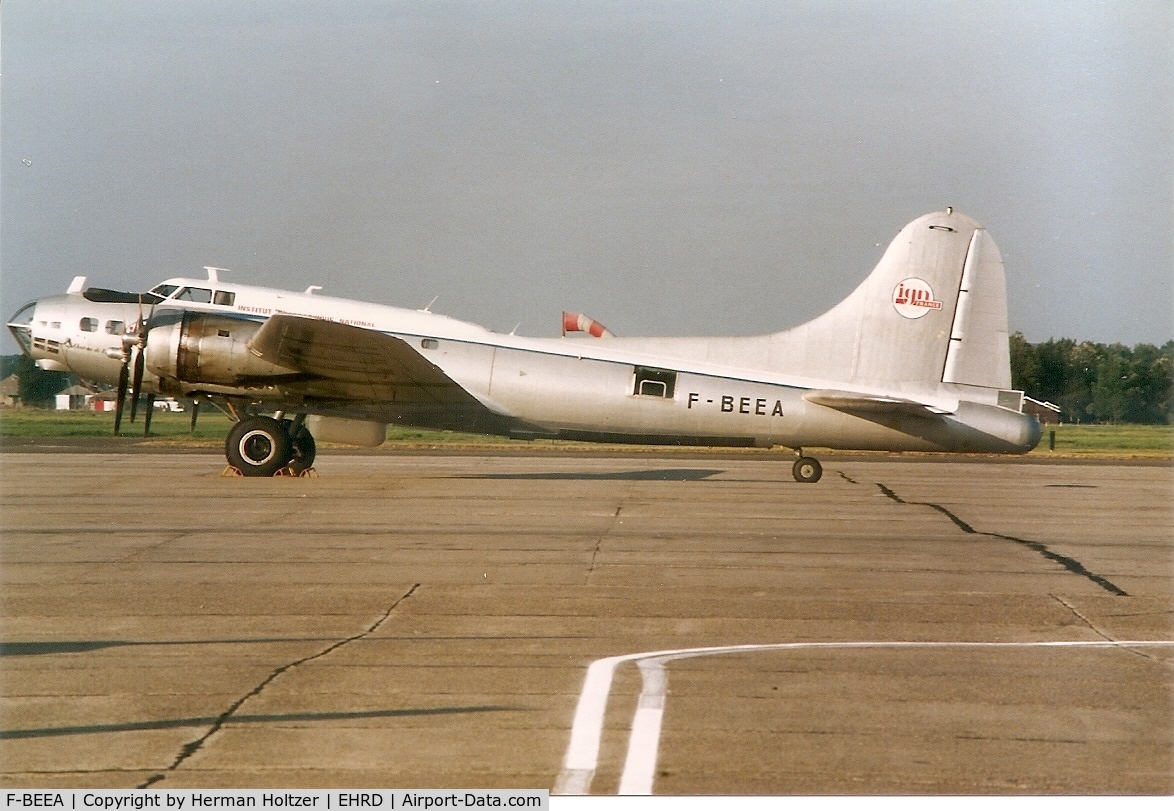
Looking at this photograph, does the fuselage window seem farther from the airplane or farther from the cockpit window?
Result: the cockpit window

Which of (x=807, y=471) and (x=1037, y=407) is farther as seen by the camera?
(x=1037, y=407)

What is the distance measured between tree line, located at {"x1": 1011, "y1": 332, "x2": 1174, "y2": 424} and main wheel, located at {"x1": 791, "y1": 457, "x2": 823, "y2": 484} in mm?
27552

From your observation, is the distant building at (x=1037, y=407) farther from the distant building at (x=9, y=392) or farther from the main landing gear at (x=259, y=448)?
the distant building at (x=9, y=392)

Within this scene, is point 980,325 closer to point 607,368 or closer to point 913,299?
point 913,299

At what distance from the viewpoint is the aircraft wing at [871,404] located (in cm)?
2100

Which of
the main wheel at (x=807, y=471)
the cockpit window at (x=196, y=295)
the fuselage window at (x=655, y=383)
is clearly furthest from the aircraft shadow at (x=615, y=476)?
the cockpit window at (x=196, y=295)

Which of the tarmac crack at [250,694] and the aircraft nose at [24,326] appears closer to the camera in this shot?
the tarmac crack at [250,694]

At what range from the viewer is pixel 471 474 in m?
25.4

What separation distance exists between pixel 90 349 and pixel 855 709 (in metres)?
19.0

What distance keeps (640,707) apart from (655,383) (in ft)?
48.2

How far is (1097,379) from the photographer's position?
50.9 meters

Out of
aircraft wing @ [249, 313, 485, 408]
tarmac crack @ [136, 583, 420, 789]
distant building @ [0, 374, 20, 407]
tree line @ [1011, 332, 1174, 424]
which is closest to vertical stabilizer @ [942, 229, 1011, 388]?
aircraft wing @ [249, 313, 485, 408]

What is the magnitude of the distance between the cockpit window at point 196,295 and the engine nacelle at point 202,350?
35.9 inches

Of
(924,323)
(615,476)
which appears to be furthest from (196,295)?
(924,323)
